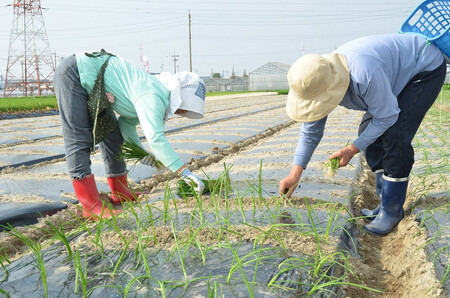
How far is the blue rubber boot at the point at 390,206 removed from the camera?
204 cm

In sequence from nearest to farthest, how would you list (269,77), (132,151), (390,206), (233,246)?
(233,246), (390,206), (132,151), (269,77)

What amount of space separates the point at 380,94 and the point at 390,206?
26.3 inches

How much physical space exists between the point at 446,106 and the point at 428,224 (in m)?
9.04

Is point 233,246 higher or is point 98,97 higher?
point 98,97

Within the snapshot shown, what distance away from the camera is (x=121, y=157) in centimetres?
262

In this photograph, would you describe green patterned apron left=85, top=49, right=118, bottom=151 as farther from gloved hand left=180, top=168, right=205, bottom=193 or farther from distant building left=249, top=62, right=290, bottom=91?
distant building left=249, top=62, right=290, bottom=91

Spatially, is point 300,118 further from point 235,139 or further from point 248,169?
point 235,139

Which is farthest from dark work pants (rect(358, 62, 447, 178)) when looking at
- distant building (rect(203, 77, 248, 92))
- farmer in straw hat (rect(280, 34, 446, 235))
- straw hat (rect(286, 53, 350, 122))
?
distant building (rect(203, 77, 248, 92))

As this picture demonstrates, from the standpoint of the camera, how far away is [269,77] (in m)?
39.4

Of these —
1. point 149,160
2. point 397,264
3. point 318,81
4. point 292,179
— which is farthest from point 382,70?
point 149,160

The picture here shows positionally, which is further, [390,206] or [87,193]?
[87,193]

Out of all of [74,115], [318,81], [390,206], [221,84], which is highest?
[318,81]

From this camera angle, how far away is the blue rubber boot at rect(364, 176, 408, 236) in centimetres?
204

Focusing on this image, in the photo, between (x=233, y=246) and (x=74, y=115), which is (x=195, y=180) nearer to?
(x=233, y=246)
